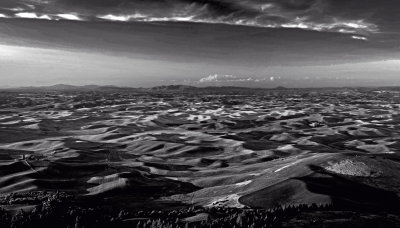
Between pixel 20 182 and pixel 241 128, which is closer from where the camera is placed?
pixel 20 182

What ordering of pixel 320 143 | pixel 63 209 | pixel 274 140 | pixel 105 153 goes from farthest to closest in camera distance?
pixel 274 140, pixel 320 143, pixel 105 153, pixel 63 209

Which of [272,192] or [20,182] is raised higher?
[272,192]

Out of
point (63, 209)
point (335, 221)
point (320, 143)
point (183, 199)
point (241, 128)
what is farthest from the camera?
point (241, 128)

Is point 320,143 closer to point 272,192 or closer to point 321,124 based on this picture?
point 321,124

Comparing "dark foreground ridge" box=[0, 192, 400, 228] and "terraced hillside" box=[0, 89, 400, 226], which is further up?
"dark foreground ridge" box=[0, 192, 400, 228]

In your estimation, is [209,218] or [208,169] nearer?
[209,218]

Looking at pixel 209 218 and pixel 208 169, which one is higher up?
pixel 209 218

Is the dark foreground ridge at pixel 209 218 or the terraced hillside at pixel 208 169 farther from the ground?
the dark foreground ridge at pixel 209 218

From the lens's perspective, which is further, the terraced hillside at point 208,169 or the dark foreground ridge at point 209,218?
the terraced hillside at point 208,169

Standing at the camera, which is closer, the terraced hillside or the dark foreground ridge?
the dark foreground ridge

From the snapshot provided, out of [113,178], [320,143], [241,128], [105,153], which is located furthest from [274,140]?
[113,178]
